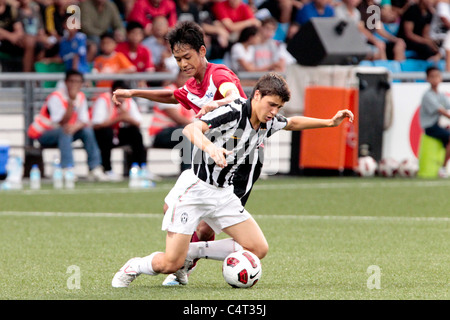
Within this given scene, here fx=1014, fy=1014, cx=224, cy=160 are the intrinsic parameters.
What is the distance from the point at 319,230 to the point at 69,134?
5683 millimetres

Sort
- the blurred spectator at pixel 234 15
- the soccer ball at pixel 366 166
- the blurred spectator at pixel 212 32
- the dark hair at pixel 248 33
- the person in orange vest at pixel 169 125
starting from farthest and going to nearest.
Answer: the blurred spectator at pixel 234 15 < the blurred spectator at pixel 212 32 < the dark hair at pixel 248 33 < the soccer ball at pixel 366 166 < the person in orange vest at pixel 169 125

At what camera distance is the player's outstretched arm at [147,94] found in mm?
7797

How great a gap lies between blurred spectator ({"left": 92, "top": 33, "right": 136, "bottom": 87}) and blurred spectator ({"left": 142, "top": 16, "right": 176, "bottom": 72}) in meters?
0.72

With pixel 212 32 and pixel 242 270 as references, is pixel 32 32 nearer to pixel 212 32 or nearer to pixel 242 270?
pixel 212 32

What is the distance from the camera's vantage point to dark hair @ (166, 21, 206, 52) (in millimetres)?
7453

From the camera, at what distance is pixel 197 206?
22.9 feet

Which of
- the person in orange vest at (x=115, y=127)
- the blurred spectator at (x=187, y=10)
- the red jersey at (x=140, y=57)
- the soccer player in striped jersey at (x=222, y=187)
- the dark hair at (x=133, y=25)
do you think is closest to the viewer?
the soccer player in striped jersey at (x=222, y=187)

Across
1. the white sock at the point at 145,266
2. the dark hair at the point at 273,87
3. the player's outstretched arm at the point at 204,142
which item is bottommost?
the white sock at the point at 145,266

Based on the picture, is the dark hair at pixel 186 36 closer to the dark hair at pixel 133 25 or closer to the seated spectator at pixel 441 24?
the dark hair at pixel 133 25

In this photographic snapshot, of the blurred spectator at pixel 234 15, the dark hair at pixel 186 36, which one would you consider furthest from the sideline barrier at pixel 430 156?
the dark hair at pixel 186 36

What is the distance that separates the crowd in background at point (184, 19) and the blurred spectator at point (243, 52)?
2 centimetres

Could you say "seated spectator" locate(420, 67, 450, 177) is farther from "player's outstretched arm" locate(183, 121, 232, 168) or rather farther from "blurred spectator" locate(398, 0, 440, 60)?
"player's outstretched arm" locate(183, 121, 232, 168)

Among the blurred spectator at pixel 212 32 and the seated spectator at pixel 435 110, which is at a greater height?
the blurred spectator at pixel 212 32

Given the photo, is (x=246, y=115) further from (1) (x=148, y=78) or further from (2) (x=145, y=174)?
(1) (x=148, y=78)
